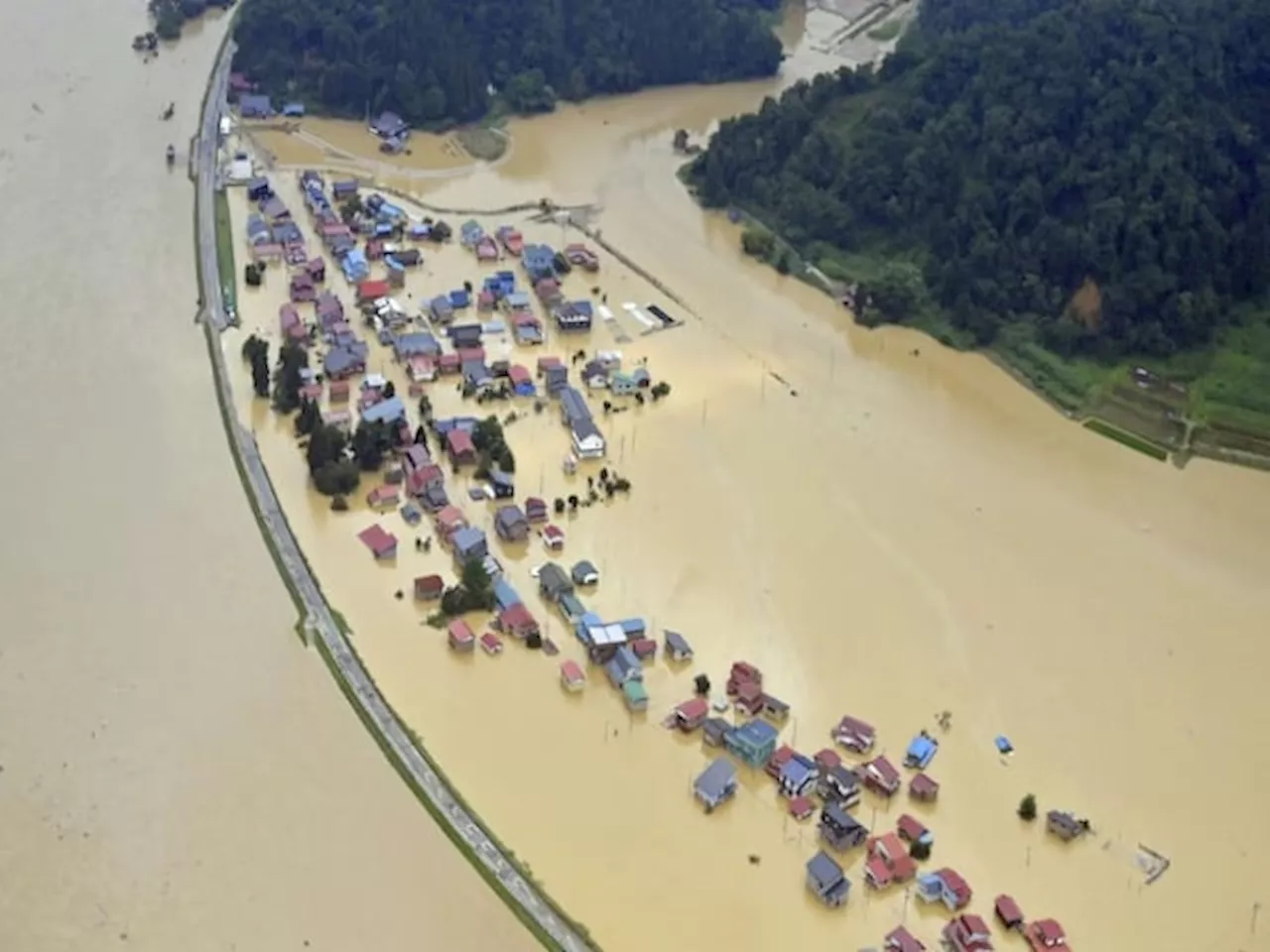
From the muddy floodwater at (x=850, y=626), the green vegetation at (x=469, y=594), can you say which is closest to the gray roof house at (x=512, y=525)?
the muddy floodwater at (x=850, y=626)

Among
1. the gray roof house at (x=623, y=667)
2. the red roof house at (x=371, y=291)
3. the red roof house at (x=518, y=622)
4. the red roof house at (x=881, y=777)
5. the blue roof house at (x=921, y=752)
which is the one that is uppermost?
the red roof house at (x=371, y=291)

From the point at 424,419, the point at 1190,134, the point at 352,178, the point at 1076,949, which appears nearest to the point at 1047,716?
the point at 1076,949

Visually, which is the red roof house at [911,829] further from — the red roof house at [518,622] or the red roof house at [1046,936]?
the red roof house at [518,622]

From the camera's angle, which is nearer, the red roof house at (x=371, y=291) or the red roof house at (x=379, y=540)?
the red roof house at (x=379, y=540)

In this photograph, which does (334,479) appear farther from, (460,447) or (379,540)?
(460,447)

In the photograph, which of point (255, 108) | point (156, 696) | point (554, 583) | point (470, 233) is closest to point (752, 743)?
point (554, 583)

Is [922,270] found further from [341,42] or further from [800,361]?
[341,42]

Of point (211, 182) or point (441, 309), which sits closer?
point (441, 309)
